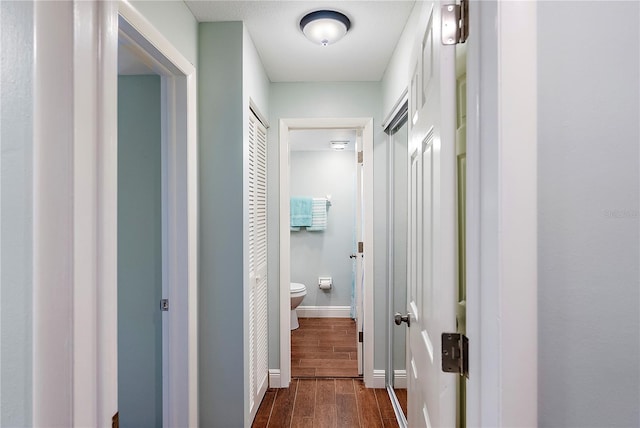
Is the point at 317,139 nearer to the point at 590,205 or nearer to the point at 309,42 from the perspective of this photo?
the point at 309,42

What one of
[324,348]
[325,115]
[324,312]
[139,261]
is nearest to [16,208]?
[139,261]

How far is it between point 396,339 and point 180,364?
5.18ft

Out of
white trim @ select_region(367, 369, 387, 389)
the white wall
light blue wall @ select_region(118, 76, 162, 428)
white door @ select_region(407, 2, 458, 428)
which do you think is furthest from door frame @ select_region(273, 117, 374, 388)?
white door @ select_region(407, 2, 458, 428)

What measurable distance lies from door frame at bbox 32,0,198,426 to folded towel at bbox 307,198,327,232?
370 cm

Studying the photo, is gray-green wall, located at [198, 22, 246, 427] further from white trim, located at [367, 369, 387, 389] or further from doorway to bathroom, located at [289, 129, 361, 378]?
doorway to bathroom, located at [289, 129, 361, 378]

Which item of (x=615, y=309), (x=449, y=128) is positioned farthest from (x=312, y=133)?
(x=615, y=309)

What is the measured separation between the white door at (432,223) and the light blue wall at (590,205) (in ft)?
0.57

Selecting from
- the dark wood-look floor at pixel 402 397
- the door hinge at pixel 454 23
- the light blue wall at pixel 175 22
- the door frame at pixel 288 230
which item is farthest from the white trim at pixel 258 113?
the dark wood-look floor at pixel 402 397

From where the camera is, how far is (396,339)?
2596mm

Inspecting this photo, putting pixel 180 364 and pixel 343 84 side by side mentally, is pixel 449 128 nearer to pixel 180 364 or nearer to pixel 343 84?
pixel 180 364

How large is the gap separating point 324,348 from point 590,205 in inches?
124

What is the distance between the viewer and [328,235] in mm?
4527

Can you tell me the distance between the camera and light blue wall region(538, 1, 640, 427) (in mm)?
646

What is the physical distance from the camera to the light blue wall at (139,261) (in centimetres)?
193
